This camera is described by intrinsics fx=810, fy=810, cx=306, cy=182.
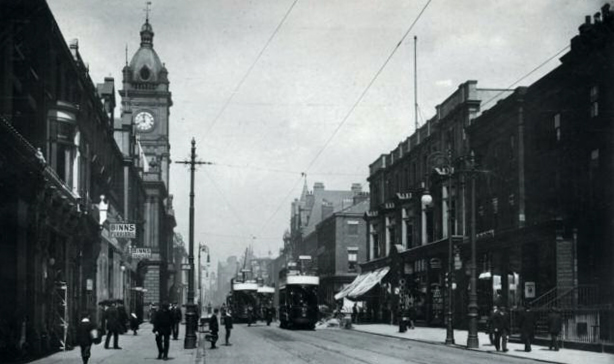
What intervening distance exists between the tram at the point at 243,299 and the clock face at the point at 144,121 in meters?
41.1

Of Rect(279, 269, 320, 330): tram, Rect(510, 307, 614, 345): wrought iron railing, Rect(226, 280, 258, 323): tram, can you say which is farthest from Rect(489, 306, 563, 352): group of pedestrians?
Rect(226, 280, 258, 323): tram

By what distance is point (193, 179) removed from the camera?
29.0 m

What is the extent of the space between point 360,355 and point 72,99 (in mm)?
16842


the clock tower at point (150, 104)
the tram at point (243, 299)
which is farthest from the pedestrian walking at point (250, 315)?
the clock tower at point (150, 104)

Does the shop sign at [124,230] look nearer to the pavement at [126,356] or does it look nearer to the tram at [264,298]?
the pavement at [126,356]

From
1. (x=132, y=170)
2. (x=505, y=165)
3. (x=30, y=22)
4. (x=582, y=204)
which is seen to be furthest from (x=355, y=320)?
(x=30, y=22)

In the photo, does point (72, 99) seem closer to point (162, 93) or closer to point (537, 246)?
point (537, 246)

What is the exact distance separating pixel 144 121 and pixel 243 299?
143ft

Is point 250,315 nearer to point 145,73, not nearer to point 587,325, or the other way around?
point 587,325

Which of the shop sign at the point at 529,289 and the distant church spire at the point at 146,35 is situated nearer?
the shop sign at the point at 529,289

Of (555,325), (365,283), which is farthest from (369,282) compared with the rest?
(555,325)

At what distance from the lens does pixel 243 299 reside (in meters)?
61.9

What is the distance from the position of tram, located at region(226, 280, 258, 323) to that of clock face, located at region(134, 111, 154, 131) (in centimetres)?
4108

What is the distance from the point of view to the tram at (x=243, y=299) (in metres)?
60.6
